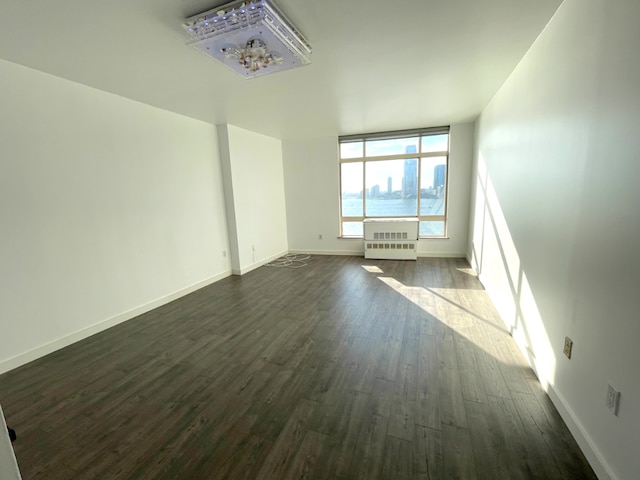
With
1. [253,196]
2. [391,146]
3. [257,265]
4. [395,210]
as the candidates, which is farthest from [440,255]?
[253,196]

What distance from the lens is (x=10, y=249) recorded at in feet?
7.52

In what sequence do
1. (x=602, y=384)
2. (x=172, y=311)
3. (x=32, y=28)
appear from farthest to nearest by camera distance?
(x=172, y=311), (x=32, y=28), (x=602, y=384)

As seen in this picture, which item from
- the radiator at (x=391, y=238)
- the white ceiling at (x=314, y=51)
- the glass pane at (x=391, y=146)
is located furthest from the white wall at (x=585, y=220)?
the glass pane at (x=391, y=146)

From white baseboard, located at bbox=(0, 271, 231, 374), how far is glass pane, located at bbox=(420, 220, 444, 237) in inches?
170

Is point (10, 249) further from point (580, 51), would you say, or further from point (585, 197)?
point (580, 51)

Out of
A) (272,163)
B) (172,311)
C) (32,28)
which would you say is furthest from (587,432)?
(272,163)

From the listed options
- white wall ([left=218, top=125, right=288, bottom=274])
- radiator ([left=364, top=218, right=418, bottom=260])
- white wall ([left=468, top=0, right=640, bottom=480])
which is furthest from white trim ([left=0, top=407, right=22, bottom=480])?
radiator ([left=364, top=218, right=418, bottom=260])

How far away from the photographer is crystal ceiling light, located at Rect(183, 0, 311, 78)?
5.49 feet

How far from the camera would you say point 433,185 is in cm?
543

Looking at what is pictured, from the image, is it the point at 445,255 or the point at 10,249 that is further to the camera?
the point at 445,255

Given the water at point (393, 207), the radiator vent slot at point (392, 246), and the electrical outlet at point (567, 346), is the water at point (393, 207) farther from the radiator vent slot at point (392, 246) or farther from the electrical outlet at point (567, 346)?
the electrical outlet at point (567, 346)

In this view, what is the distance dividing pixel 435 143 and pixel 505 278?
3278mm

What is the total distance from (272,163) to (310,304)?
11.3ft

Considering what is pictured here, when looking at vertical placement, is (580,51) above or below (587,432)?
above
